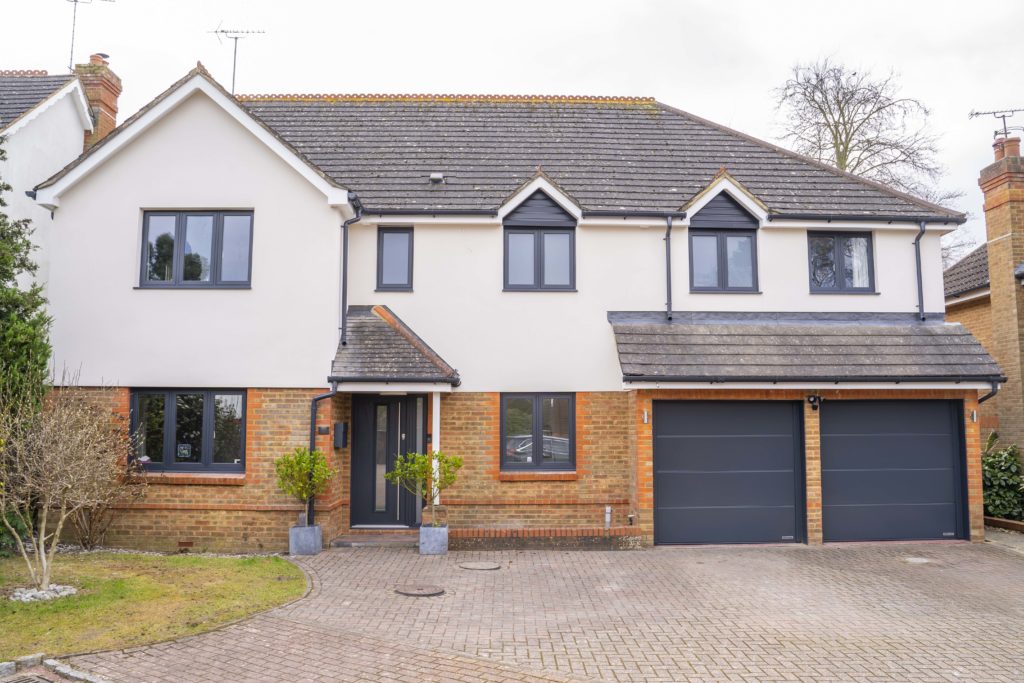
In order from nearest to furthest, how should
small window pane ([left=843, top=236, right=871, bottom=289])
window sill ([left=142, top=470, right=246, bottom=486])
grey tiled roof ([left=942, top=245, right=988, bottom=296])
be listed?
window sill ([left=142, top=470, right=246, bottom=486]), small window pane ([left=843, top=236, right=871, bottom=289]), grey tiled roof ([left=942, top=245, right=988, bottom=296])

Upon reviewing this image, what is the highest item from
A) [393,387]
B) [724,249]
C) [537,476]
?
[724,249]

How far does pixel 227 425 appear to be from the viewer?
10992 mm

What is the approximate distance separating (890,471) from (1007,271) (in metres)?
5.15

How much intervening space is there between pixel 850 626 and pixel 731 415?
4.73 meters

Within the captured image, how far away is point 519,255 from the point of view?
484 inches

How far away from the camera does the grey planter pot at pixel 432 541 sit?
10578 millimetres

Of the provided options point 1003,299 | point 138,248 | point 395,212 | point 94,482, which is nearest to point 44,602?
point 94,482

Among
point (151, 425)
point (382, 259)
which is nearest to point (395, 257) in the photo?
point (382, 259)

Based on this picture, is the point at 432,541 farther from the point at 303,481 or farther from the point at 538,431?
the point at 538,431

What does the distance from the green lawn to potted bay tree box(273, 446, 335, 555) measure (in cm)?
47

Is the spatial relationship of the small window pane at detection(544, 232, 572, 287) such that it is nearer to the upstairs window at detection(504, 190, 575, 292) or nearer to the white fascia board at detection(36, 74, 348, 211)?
the upstairs window at detection(504, 190, 575, 292)

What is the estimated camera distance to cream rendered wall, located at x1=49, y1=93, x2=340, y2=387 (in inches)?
431

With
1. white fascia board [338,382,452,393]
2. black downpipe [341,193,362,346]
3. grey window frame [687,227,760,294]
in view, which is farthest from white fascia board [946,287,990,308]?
black downpipe [341,193,362,346]

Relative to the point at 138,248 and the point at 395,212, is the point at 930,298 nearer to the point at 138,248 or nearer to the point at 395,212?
the point at 395,212
